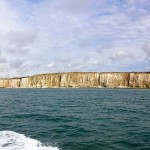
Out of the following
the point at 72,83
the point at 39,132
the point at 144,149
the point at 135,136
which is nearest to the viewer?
the point at 144,149

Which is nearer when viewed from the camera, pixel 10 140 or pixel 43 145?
pixel 43 145

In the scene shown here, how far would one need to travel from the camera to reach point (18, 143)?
21672 mm

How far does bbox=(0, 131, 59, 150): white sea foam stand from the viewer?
796 inches

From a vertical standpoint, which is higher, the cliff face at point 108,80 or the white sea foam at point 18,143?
the cliff face at point 108,80

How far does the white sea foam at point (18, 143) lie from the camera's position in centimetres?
2023

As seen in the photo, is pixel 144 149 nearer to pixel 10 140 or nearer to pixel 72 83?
pixel 10 140

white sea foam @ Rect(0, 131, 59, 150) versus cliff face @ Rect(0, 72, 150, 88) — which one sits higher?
cliff face @ Rect(0, 72, 150, 88)

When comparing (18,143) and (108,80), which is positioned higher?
(108,80)

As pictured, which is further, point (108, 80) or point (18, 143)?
point (108, 80)

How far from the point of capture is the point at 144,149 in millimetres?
20047

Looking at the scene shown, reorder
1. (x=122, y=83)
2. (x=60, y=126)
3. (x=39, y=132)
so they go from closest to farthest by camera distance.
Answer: (x=39, y=132), (x=60, y=126), (x=122, y=83)

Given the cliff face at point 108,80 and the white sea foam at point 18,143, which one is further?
the cliff face at point 108,80

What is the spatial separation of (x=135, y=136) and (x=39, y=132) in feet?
26.3

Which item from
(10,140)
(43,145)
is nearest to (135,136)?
(43,145)
